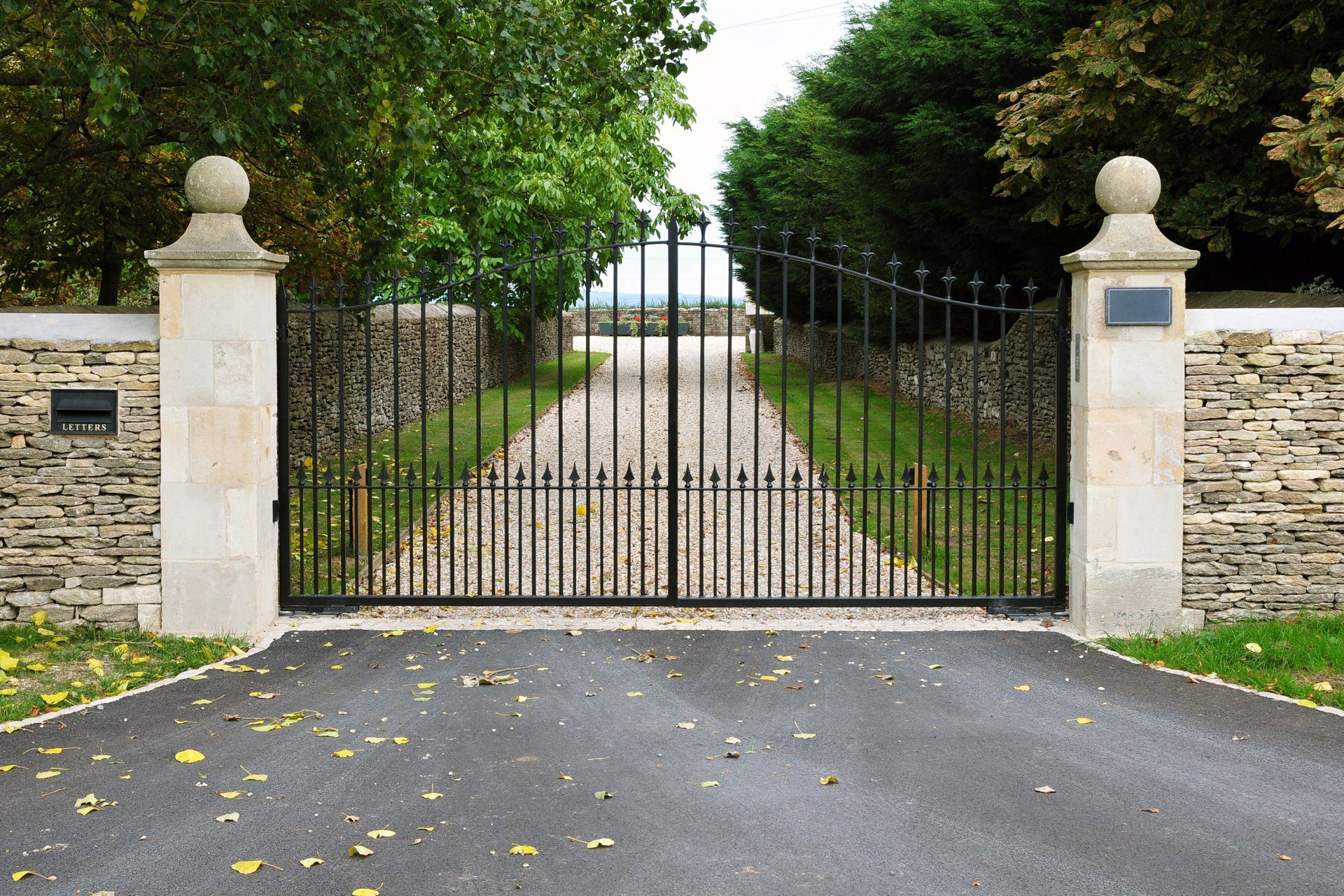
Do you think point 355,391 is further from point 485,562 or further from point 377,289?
point 485,562

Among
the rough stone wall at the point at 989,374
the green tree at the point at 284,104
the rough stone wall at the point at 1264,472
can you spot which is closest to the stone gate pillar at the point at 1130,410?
the rough stone wall at the point at 1264,472

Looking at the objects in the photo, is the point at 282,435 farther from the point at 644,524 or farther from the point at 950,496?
the point at 950,496

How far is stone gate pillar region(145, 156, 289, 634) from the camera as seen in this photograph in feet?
23.4

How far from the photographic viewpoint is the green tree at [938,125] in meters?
14.3

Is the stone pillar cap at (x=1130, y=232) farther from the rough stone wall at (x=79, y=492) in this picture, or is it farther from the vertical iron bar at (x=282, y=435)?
the rough stone wall at (x=79, y=492)

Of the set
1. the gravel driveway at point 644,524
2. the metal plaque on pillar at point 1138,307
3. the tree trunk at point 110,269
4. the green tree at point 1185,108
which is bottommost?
the gravel driveway at point 644,524

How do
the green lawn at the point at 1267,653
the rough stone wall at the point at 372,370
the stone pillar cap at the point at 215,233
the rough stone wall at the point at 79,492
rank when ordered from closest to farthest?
the green lawn at the point at 1267,653 < the stone pillar cap at the point at 215,233 < the rough stone wall at the point at 79,492 < the rough stone wall at the point at 372,370

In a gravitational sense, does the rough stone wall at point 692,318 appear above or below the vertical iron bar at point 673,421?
above

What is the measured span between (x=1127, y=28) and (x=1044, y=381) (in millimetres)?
5681

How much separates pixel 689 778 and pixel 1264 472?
4.32 meters

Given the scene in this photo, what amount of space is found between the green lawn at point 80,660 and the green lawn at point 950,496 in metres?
3.83

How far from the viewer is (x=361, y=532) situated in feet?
32.9

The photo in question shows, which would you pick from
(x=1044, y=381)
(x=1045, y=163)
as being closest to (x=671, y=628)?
(x=1045, y=163)

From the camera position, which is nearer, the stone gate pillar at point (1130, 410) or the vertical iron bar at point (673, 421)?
the stone gate pillar at point (1130, 410)
